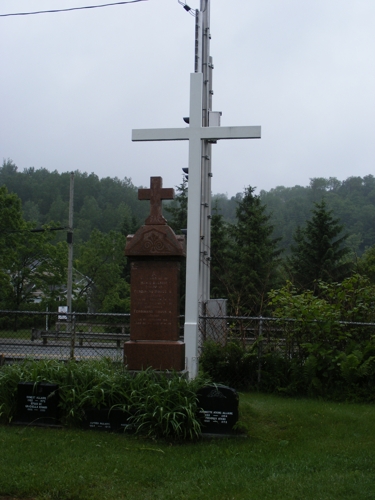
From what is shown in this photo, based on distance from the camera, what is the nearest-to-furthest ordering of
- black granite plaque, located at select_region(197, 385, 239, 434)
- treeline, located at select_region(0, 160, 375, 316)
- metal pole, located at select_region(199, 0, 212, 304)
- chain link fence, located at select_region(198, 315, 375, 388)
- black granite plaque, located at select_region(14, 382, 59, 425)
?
black granite plaque, located at select_region(197, 385, 239, 434), black granite plaque, located at select_region(14, 382, 59, 425), chain link fence, located at select_region(198, 315, 375, 388), metal pole, located at select_region(199, 0, 212, 304), treeline, located at select_region(0, 160, 375, 316)

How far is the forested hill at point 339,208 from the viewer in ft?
180

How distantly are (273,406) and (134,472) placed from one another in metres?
2.78

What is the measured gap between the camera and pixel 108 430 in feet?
21.9

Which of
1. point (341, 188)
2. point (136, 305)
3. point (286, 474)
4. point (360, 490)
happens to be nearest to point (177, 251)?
point (136, 305)

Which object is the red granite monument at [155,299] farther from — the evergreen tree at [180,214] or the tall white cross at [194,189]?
the evergreen tree at [180,214]

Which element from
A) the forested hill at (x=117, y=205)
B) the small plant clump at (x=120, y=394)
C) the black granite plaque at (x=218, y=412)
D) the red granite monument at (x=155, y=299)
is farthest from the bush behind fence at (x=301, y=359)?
the forested hill at (x=117, y=205)

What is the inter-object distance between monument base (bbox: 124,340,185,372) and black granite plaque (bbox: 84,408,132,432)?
1192 mm

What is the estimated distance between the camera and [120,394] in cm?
679

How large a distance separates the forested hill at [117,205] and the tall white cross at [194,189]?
39114mm

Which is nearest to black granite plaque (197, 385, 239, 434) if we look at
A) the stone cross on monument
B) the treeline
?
the stone cross on monument

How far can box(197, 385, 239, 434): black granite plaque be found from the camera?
257 inches

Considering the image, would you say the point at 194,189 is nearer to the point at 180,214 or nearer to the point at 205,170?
the point at 205,170

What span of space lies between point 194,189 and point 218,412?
373 cm

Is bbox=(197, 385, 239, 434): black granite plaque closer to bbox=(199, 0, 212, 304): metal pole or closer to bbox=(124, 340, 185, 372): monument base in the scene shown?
A: bbox=(124, 340, 185, 372): monument base
